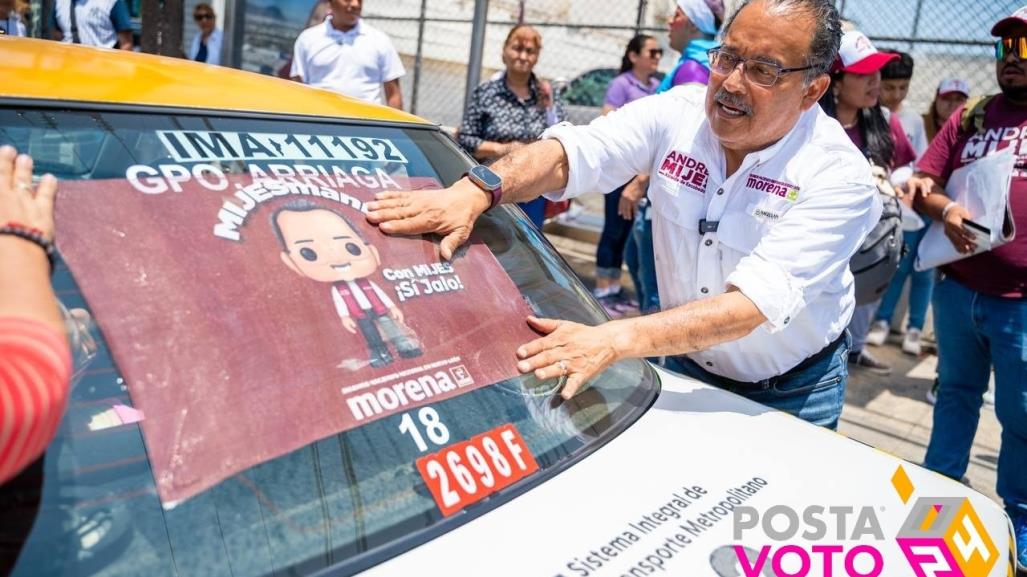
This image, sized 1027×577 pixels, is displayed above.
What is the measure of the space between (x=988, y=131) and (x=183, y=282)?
2899mm

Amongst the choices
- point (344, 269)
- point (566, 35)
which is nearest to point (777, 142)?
point (344, 269)

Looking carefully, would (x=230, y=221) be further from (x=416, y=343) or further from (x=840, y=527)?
(x=840, y=527)

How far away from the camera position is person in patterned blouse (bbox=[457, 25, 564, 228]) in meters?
4.70

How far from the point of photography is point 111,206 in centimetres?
125

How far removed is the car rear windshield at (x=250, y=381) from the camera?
106 cm

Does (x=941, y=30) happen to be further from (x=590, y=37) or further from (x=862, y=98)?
(x=590, y=37)

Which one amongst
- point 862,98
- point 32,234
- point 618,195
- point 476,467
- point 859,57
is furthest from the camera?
point 618,195

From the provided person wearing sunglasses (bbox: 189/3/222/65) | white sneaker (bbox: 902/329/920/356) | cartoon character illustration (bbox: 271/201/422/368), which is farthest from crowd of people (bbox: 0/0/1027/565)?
person wearing sunglasses (bbox: 189/3/222/65)

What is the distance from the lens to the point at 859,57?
10.7 ft

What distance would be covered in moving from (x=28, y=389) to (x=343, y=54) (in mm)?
4287

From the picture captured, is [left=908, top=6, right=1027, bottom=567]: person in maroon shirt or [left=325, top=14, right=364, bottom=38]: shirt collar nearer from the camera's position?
[left=908, top=6, right=1027, bottom=567]: person in maroon shirt

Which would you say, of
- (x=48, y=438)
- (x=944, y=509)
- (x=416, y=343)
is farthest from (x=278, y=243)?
(x=944, y=509)

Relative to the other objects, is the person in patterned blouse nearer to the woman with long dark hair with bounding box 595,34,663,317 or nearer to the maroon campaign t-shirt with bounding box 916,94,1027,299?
the woman with long dark hair with bounding box 595,34,663,317

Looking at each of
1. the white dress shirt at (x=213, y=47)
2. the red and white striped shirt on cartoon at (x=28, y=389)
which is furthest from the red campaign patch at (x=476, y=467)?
the white dress shirt at (x=213, y=47)
